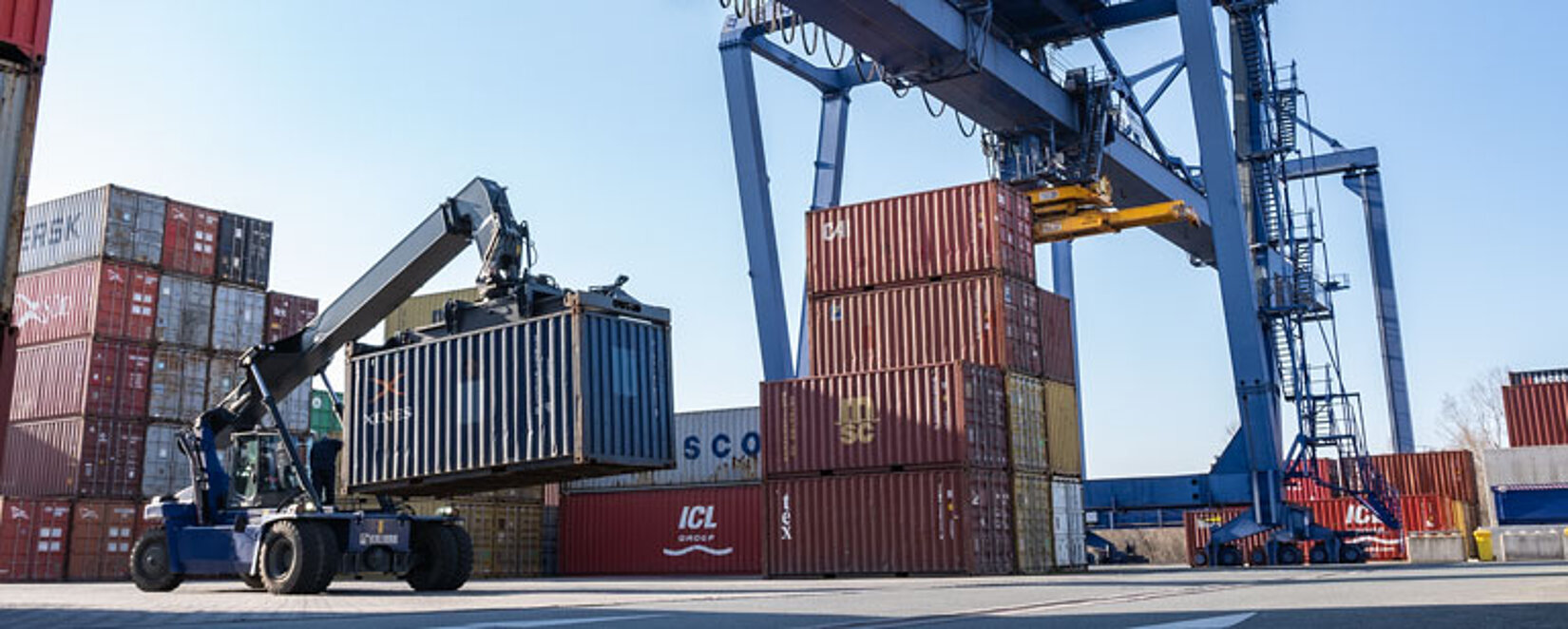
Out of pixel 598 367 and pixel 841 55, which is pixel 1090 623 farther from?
pixel 841 55

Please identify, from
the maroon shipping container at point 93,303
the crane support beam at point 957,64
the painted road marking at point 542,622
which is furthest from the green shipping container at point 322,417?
the painted road marking at point 542,622

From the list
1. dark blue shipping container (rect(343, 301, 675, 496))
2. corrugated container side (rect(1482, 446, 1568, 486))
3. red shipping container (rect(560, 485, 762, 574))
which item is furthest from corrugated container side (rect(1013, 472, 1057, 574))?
corrugated container side (rect(1482, 446, 1568, 486))

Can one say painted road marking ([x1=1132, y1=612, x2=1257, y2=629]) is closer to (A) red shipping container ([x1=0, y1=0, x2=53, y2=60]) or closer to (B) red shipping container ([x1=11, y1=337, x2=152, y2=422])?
(A) red shipping container ([x1=0, y1=0, x2=53, y2=60])

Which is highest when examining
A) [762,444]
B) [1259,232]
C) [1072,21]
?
[1072,21]

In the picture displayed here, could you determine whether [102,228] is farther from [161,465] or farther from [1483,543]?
[1483,543]

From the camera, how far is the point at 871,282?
77.0 ft

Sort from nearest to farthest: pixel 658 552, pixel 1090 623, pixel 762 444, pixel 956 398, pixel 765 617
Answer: pixel 1090 623 < pixel 765 617 < pixel 956 398 < pixel 762 444 < pixel 658 552

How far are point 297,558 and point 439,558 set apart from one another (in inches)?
89.5

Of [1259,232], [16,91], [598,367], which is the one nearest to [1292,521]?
[1259,232]

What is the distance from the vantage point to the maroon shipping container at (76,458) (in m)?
26.5

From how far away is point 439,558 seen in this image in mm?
17906

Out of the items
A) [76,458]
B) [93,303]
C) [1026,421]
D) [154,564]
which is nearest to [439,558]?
[154,564]

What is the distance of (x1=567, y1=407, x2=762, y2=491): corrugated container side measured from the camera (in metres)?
33.1

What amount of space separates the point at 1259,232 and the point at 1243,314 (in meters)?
5.66
